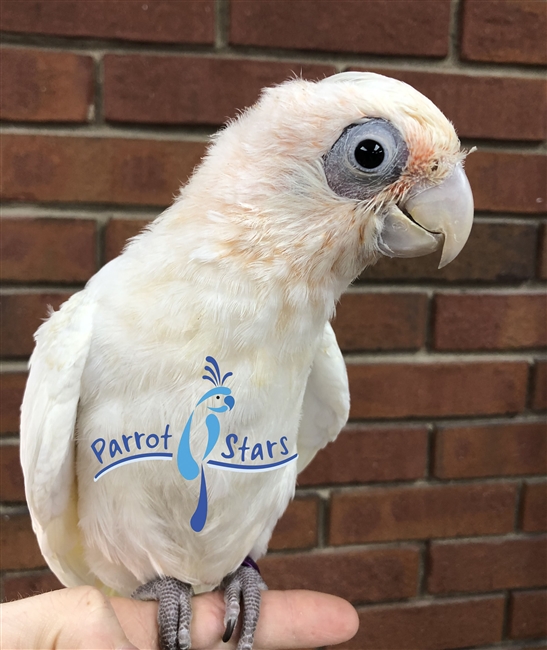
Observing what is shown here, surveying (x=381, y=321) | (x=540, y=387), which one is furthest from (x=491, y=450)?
(x=381, y=321)

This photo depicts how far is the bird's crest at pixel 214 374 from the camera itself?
48cm

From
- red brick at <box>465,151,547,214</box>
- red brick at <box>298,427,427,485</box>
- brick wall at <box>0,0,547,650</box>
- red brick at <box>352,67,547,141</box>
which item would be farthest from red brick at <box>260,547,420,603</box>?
red brick at <box>352,67,547,141</box>

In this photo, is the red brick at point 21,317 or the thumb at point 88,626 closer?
the thumb at point 88,626

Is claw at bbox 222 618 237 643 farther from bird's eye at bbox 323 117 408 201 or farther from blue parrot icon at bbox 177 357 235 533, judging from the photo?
bird's eye at bbox 323 117 408 201

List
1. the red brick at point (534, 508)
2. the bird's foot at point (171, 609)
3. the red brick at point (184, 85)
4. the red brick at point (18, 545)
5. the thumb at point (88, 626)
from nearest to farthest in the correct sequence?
1. the thumb at point (88, 626)
2. the bird's foot at point (171, 609)
3. the red brick at point (184, 85)
4. the red brick at point (18, 545)
5. the red brick at point (534, 508)

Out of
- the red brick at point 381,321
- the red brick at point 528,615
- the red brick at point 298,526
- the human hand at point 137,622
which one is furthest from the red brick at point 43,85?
the red brick at point 528,615

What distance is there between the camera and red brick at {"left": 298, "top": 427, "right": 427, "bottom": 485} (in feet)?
2.84

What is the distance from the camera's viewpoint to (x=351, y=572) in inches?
36.4

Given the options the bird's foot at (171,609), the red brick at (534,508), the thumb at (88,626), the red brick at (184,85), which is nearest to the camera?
the thumb at (88,626)

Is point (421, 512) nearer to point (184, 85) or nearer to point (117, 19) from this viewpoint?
point (184, 85)

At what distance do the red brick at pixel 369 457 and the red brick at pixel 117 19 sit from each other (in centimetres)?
63

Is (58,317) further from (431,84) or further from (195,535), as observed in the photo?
(431,84)

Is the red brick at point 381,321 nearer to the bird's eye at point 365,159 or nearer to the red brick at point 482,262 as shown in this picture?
the red brick at point 482,262

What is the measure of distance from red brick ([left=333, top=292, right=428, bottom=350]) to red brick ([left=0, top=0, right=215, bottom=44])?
428 millimetres
